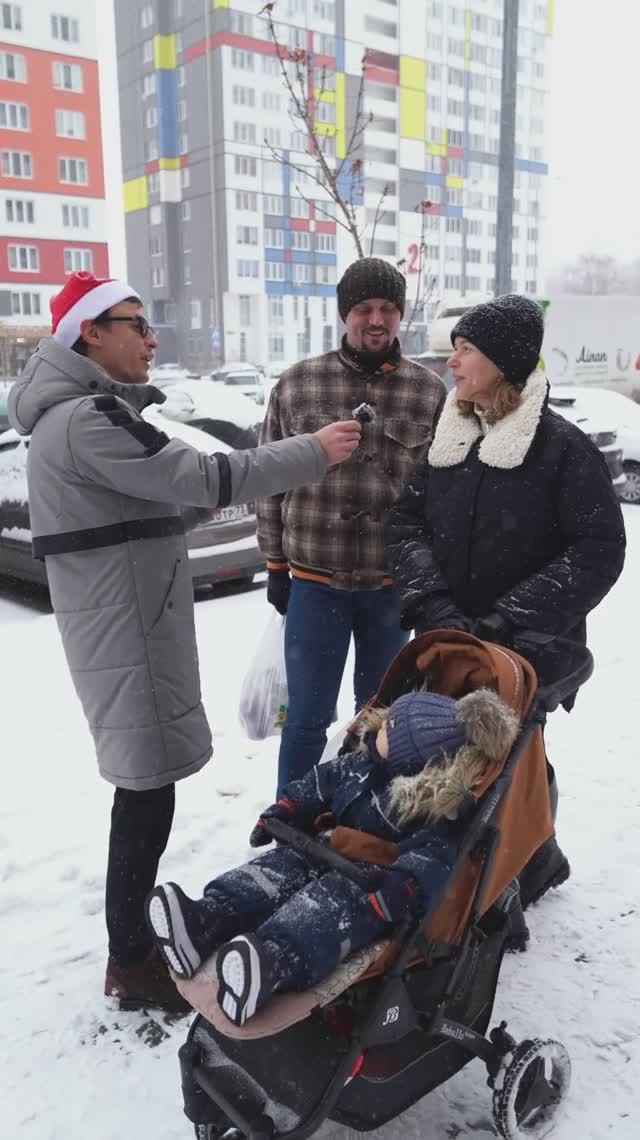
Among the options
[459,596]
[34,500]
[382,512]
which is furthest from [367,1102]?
[382,512]

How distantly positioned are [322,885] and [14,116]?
54496 millimetres

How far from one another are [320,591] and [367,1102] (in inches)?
70.4

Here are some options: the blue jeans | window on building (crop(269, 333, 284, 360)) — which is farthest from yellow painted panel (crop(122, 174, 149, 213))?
the blue jeans

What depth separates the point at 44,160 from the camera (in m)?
48.2

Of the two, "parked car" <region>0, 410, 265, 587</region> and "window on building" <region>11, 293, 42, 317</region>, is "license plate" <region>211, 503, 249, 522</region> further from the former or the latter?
"window on building" <region>11, 293, 42, 317</region>

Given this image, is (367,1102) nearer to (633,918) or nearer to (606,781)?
(633,918)

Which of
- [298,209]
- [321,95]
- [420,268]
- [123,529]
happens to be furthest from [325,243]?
[123,529]

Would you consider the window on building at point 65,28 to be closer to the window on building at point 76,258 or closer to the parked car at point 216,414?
the window on building at point 76,258

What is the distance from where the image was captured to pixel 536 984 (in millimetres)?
2896

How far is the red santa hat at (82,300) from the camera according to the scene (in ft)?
8.13

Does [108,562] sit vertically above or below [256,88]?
below

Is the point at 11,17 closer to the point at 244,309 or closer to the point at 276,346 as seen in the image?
the point at 244,309

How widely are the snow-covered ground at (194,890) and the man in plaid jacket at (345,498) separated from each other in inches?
34.4

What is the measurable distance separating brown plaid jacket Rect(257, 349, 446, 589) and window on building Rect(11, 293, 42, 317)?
Answer: 50.0 meters
